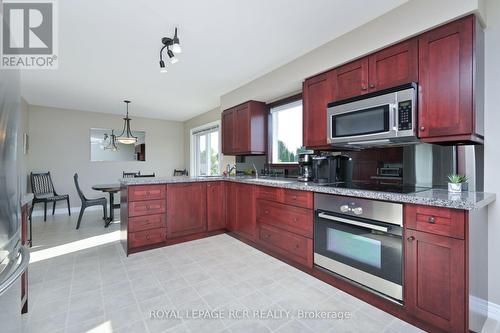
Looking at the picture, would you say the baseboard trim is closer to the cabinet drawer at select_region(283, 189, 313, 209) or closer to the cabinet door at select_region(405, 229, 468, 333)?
the cabinet door at select_region(405, 229, 468, 333)

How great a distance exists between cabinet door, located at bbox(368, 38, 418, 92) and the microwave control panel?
20cm

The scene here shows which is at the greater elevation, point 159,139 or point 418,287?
point 159,139

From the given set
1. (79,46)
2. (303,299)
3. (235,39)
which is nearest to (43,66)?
(79,46)

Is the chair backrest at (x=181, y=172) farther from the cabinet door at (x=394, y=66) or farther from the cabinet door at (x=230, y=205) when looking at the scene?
the cabinet door at (x=394, y=66)

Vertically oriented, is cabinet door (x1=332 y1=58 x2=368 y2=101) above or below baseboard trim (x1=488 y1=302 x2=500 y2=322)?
above

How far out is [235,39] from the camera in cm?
245

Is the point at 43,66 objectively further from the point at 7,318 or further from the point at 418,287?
the point at 418,287

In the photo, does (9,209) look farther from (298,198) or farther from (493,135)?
(493,135)

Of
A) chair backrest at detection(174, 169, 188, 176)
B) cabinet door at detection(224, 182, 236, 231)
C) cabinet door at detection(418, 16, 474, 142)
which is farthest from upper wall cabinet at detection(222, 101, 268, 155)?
chair backrest at detection(174, 169, 188, 176)

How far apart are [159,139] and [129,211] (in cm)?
436

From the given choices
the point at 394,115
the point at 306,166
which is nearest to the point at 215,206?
the point at 306,166

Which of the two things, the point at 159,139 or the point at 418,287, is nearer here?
the point at 418,287

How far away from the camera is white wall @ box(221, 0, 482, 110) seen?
1661 millimetres

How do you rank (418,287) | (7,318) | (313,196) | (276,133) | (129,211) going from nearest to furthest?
1. (7,318)
2. (418,287)
3. (313,196)
4. (129,211)
5. (276,133)
